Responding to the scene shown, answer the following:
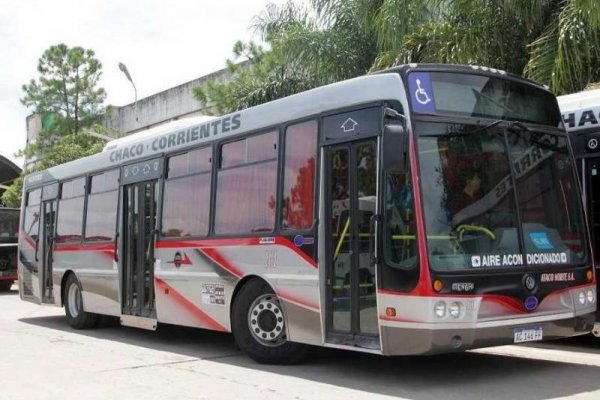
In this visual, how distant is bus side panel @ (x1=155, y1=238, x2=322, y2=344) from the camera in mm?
7578

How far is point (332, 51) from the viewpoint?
59.4 feet

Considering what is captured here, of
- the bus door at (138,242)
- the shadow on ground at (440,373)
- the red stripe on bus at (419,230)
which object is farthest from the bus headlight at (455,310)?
the bus door at (138,242)

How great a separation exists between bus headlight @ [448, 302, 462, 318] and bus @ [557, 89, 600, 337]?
3.28 metres

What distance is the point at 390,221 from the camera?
663 centimetres

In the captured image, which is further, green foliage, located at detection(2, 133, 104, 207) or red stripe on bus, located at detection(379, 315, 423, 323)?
green foliage, located at detection(2, 133, 104, 207)

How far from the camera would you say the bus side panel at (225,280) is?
7.58 m

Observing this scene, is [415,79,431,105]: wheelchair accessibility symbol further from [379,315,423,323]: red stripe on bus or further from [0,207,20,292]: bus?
[0,207,20,292]: bus

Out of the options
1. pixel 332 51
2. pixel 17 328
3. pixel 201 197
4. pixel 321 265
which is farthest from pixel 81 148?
pixel 321 265

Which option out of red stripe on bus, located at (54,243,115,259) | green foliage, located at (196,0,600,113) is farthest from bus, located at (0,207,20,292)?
red stripe on bus, located at (54,243,115,259)

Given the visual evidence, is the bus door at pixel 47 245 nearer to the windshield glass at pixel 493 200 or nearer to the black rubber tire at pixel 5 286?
the windshield glass at pixel 493 200

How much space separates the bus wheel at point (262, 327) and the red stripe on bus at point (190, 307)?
40 centimetres

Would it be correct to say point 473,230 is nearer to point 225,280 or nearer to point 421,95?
point 421,95

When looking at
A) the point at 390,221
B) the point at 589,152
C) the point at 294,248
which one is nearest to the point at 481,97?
the point at 390,221

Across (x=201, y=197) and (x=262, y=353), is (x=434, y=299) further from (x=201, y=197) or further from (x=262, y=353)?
(x=201, y=197)
